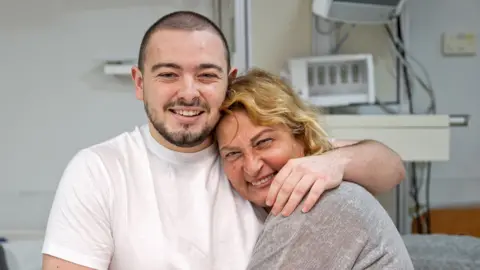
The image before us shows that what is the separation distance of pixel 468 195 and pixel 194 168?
5.77 feet

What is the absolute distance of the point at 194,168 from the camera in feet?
3.82

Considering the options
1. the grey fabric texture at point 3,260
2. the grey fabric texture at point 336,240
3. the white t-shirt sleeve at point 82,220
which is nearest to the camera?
the grey fabric texture at point 336,240

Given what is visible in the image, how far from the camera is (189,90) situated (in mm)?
1082

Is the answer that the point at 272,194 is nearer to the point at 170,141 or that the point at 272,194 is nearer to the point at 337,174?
the point at 337,174

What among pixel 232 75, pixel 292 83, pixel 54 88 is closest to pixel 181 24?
pixel 232 75

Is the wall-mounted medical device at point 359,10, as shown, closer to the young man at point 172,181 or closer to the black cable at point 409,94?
the black cable at point 409,94

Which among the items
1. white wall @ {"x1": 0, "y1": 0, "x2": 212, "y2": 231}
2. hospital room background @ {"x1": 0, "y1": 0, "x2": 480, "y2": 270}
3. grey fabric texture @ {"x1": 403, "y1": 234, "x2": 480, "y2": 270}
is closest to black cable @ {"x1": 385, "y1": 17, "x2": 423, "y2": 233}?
hospital room background @ {"x1": 0, "y1": 0, "x2": 480, "y2": 270}

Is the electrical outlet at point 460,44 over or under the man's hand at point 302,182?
over

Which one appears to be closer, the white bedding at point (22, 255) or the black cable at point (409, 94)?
the white bedding at point (22, 255)

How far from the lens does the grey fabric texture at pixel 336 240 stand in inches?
35.2

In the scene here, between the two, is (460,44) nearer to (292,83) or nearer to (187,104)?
(292,83)

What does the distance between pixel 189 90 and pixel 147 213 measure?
271 millimetres

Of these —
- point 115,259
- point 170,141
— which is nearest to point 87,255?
point 115,259

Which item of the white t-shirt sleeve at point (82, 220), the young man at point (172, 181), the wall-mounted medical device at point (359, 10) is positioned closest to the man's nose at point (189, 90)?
the young man at point (172, 181)
